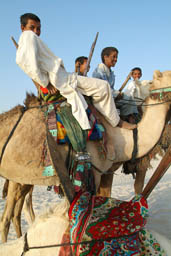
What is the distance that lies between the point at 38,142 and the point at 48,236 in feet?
4.37

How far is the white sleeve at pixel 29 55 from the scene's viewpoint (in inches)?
97.6

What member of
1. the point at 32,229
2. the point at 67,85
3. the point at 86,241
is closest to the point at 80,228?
the point at 86,241

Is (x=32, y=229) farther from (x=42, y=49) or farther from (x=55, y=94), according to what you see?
(x=42, y=49)

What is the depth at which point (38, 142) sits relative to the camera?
2.75 meters

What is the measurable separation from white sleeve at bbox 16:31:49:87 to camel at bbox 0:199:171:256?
4.77 ft

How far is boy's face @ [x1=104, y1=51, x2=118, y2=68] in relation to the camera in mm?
3910

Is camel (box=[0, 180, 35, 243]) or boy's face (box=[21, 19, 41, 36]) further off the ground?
boy's face (box=[21, 19, 41, 36])

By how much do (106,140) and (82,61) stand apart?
5.94 feet

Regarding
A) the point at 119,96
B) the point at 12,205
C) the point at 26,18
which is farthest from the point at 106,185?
the point at 26,18

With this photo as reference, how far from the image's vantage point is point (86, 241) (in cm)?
147

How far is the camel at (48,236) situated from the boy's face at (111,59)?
111 inches

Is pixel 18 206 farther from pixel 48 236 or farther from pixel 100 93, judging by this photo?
pixel 48 236

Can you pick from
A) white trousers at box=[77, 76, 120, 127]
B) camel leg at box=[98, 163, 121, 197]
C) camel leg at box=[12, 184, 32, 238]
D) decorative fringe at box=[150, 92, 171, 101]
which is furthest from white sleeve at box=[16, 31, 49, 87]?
camel leg at box=[12, 184, 32, 238]

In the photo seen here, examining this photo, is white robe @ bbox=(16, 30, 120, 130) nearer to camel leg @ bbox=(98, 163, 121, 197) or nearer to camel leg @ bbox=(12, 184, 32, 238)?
camel leg @ bbox=(98, 163, 121, 197)
